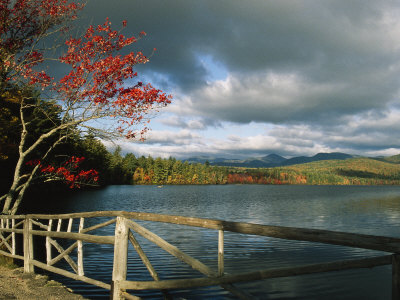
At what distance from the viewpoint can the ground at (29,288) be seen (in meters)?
6.78

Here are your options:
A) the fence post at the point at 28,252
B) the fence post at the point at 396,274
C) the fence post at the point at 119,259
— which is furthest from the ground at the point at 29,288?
the fence post at the point at 396,274

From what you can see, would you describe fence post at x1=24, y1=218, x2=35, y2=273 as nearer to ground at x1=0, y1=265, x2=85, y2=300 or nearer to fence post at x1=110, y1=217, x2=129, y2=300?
ground at x1=0, y1=265, x2=85, y2=300

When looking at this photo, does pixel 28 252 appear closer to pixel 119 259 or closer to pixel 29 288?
pixel 29 288

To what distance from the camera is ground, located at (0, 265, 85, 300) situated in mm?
6781

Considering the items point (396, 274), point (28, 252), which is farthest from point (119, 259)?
point (28, 252)

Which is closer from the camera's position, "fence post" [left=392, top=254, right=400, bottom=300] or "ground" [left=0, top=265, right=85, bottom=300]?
"fence post" [left=392, top=254, right=400, bottom=300]

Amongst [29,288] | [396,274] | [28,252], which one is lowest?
[29,288]

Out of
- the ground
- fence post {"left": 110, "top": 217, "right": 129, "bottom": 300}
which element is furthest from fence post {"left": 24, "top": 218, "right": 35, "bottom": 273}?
fence post {"left": 110, "top": 217, "right": 129, "bottom": 300}

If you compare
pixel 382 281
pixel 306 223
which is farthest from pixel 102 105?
pixel 306 223

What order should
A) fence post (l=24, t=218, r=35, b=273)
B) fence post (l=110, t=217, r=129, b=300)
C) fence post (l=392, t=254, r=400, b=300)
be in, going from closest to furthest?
fence post (l=392, t=254, r=400, b=300) < fence post (l=110, t=217, r=129, b=300) < fence post (l=24, t=218, r=35, b=273)

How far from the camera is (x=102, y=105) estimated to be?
33.9ft

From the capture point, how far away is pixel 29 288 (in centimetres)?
739

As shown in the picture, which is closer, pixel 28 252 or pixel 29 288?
pixel 29 288

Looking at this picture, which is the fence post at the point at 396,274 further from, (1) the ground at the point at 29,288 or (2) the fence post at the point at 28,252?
(2) the fence post at the point at 28,252
